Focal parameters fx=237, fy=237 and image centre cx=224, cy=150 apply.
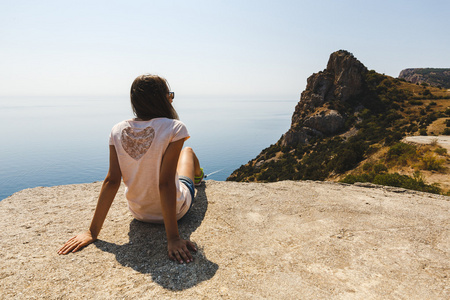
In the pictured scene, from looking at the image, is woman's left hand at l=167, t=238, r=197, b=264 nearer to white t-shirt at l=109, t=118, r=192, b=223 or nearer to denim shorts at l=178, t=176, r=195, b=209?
white t-shirt at l=109, t=118, r=192, b=223

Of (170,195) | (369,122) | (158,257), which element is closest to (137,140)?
(170,195)

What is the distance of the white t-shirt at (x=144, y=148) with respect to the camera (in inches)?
85.5

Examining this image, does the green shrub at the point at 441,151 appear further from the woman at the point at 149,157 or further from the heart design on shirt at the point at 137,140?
the heart design on shirt at the point at 137,140

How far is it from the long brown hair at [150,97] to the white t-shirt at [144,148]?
106mm

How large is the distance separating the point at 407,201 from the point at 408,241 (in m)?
1.50

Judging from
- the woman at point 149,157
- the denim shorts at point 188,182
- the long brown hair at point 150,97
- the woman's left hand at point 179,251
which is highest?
the long brown hair at point 150,97

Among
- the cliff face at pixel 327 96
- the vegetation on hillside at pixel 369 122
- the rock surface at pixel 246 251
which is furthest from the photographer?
the cliff face at pixel 327 96

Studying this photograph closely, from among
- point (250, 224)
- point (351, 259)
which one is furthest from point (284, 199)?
point (351, 259)

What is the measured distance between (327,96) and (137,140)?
5553 cm

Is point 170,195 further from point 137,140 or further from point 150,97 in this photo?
point 150,97

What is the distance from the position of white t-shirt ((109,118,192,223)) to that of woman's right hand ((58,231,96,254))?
577mm

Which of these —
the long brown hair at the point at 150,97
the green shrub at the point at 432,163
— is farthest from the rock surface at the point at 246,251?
the green shrub at the point at 432,163

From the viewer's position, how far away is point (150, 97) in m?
2.23

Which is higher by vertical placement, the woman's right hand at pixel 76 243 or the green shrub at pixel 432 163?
the woman's right hand at pixel 76 243
